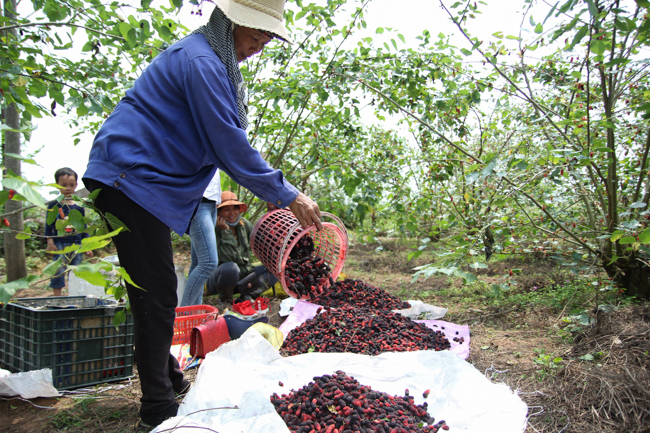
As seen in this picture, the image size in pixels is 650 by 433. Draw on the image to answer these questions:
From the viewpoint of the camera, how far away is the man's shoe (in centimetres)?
177

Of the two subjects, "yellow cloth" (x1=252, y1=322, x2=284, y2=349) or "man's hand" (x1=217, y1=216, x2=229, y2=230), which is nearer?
"yellow cloth" (x1=252, y1=322, x2=284, y2=349)

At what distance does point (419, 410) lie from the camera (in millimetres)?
1864

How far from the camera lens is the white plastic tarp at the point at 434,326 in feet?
8.81

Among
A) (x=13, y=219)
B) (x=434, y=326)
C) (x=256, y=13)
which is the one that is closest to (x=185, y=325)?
(x=434, y=326)

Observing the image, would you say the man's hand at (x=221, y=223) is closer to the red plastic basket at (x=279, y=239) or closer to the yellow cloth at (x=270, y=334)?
the red plastic basket at (x=279, y=239)

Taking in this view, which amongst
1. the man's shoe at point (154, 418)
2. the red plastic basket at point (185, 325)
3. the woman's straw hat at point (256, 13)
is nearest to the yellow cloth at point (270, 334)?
the red plastic basket at point (185, 325)

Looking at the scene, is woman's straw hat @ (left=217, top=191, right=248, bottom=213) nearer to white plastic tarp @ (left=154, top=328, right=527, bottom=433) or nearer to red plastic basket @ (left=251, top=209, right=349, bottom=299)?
red plastic basket @ (left=251, top=209, right=349, bottom=299)

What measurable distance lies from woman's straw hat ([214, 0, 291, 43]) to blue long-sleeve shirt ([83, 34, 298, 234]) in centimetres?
18

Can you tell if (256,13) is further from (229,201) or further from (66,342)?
(229,201)

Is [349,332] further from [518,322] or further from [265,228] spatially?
[518,322]

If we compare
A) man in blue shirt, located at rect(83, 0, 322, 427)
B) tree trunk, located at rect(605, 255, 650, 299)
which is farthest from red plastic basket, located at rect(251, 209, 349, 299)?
tree trunk, located at rect(605, 255, 650, 299)

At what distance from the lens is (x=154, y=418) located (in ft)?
5.81

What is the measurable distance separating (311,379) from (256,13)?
71.6 inches

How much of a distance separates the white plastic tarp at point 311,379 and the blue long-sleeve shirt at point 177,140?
2.54ft
